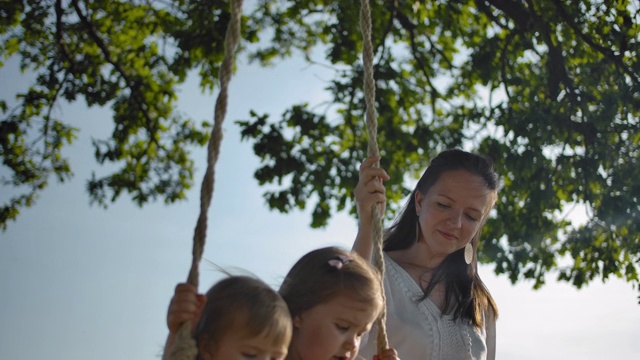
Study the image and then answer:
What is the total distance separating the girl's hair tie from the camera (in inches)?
83.0

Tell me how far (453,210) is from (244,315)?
2.93 feet

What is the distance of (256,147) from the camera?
6.88m

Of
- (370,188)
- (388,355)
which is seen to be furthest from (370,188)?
(388,355)

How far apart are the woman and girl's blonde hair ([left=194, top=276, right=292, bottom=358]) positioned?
48 cm

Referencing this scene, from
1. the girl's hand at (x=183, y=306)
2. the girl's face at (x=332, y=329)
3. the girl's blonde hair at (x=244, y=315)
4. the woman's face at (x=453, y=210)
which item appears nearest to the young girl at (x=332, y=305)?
the girl's face at (x=332, y=329)

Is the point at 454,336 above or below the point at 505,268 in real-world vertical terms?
below

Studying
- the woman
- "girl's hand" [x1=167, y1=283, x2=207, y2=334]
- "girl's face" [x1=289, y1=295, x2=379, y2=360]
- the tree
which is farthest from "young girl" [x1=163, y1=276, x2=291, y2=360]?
the tree

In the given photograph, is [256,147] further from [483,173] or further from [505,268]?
[483,173]

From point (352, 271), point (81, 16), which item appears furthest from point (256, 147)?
point (352, 271)

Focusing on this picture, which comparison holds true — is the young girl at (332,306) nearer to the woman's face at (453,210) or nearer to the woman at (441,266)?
the woman at (441,266)

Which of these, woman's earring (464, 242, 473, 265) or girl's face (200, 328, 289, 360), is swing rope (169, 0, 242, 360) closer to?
girl's face (200, 328, 289, 360)

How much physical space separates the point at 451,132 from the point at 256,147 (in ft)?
5.51

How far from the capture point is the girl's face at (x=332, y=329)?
1941 mm

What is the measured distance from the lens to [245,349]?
5.82ft
